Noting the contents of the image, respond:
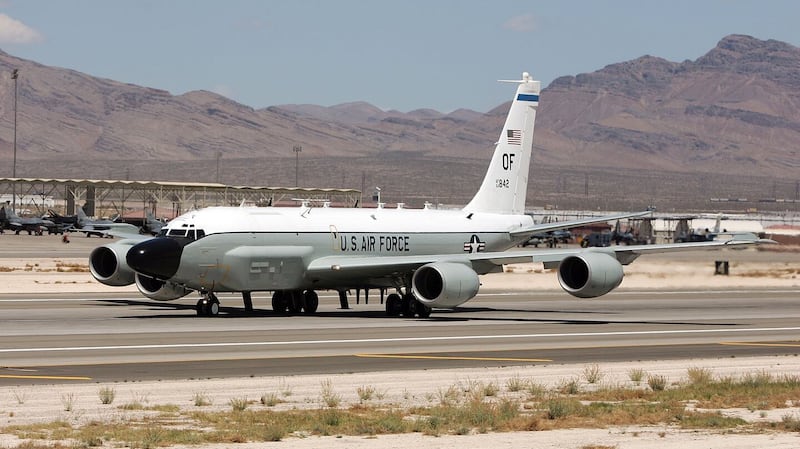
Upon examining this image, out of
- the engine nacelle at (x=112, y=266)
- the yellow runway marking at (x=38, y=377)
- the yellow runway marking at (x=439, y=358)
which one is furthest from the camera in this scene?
the engine nacelle at (x=112, y=266)

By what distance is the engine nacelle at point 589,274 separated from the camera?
140 ft

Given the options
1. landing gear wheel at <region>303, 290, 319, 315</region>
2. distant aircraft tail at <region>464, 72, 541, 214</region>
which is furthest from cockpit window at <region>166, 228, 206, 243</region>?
distant aircraft tail at <region>464, 72, 541, 214</region>

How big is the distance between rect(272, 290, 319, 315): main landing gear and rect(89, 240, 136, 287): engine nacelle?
511 centimetres

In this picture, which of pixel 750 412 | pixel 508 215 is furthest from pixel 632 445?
pixel 508 215

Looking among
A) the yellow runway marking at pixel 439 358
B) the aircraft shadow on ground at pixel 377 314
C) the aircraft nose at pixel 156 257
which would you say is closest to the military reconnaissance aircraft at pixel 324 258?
the aircraft nose at pixel 156 257

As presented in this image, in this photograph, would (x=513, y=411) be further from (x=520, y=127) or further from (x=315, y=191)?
(x=315, y=191)

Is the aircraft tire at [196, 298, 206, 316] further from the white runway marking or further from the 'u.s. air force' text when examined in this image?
the white runway marking

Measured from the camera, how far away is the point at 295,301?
1850 inches

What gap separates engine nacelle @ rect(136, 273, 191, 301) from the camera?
147 ft

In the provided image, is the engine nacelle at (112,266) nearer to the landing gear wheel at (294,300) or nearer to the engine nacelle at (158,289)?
the engine nacelle at (158,289)

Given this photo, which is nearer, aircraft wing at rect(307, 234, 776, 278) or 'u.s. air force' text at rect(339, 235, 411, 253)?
aircraft wing at rect(307, 234, 776, 278)

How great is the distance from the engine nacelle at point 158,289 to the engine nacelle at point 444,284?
771 cm

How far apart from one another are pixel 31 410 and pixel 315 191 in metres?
121

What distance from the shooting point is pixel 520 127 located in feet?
176
